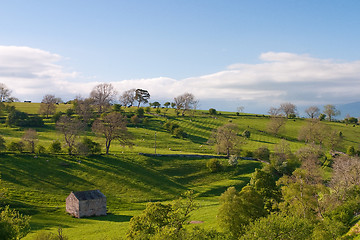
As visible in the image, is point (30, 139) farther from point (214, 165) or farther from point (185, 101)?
point (185, 101)

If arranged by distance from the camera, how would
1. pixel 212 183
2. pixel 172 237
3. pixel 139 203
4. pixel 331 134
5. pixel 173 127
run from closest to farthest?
pixel 172 237 < pixel 139 203 < pixel 212 183 < pixel 331 134 < pixel 173 127

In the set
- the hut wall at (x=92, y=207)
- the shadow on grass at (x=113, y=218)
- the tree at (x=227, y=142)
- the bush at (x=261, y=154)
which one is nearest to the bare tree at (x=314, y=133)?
the bush at (x=261, y=154)

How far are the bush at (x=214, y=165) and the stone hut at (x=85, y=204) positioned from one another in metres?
35.4

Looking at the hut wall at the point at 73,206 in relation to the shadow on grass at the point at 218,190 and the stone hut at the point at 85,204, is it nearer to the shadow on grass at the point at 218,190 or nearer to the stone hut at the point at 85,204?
the stone hut at the point at 85,204

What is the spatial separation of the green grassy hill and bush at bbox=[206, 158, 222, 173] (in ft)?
4.84

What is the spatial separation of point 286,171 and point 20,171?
7247 centimetres

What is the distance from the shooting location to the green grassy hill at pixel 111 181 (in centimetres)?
5091

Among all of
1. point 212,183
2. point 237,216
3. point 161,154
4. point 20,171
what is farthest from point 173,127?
point 237,216

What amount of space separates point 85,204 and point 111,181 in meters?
15.2

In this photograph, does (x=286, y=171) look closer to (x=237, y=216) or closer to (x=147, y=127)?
(x=237, y=216)

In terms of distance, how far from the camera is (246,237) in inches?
1086

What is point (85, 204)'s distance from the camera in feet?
180

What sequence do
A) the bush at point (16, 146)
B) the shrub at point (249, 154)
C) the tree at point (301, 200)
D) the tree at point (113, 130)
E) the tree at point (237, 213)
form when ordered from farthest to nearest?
the shrub at point (249, 154) → the tree at point (113, 130) → the bush at point (16, 146) → the tree at point (301, 200) → the tree at point (237, 213)

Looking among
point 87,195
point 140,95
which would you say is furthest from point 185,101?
point 87,195
